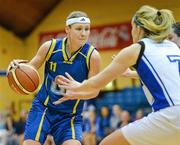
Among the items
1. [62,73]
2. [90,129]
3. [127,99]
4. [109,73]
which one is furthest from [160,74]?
[127,99]

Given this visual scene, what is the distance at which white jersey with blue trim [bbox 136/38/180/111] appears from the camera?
373cm

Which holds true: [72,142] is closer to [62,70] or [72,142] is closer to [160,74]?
[62,70]

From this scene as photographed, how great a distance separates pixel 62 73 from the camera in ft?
17.6

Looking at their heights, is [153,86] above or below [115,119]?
above

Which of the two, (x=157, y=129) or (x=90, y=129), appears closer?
(x=157, y=129)

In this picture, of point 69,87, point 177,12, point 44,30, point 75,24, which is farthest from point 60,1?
point 69,87

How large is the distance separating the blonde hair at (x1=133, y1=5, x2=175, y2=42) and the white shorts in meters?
0.61

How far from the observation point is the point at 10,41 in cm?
2034

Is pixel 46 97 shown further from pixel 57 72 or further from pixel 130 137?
pixel 130 137

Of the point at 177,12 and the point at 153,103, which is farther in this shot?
the point at 177,12

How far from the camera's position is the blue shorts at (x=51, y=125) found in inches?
206

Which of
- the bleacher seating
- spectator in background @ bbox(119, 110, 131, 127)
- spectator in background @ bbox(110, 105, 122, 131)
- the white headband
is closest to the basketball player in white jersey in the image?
the white headband

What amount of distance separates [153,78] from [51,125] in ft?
6.39

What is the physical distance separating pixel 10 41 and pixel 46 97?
602 inches
